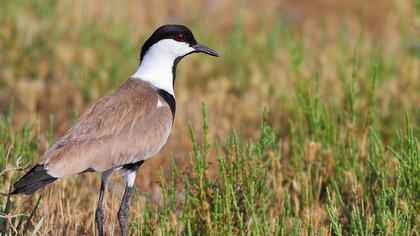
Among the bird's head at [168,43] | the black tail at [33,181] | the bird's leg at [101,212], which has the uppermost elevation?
the bird's head at [168,43]

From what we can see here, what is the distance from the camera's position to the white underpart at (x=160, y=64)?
5.11 m

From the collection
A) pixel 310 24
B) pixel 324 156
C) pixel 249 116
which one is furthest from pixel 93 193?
pixel 310 24

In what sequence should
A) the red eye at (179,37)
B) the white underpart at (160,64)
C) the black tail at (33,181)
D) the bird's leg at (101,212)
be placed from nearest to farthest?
the black tail at (33,181), the bird's leg at (101,212), the white underpart at (160,64), the red eye at (179,37)

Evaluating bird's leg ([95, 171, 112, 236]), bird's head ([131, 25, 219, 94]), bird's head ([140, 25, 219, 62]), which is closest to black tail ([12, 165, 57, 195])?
bird's leg ([95, 171, 112, 236])

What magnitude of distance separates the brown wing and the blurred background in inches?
42.1

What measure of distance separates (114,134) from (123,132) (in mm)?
60

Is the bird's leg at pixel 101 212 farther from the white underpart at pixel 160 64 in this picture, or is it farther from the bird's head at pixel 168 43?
the bird's head at pixel 168 43

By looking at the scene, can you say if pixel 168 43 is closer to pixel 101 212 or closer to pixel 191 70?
pixel 101 212

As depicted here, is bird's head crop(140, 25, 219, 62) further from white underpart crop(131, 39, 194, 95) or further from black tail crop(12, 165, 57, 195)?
black tail crop(12, 165, 57, 195)

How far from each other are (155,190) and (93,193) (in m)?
0.68

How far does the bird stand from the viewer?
14.6 ft

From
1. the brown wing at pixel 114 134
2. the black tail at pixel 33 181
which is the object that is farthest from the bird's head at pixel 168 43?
the black tail at pixel 33 181

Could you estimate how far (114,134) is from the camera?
15.4ft

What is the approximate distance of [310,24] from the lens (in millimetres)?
11297
